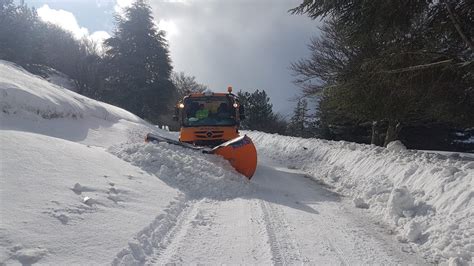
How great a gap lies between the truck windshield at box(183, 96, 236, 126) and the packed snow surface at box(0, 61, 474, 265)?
2987 millimetres

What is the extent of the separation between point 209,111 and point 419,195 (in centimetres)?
758

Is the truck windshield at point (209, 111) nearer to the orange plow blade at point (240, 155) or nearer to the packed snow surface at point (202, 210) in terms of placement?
the orange plow blade at point (240, 155)

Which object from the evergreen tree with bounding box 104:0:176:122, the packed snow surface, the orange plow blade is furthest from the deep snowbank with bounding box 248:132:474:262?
the evergreen tree with bounding box 104:0:176:122

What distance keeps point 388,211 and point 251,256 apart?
3.11 m

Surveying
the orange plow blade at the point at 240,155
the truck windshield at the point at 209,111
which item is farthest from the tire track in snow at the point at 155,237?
the truck windshield at the point at 209,111

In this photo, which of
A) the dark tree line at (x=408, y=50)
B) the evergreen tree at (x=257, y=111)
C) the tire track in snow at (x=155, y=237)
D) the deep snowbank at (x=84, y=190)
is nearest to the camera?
the deep snowbank at (x=84, y=190)

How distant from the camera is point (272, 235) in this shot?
5.41 meters

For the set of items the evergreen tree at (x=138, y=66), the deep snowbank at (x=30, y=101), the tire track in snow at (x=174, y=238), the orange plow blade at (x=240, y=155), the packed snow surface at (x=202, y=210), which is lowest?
the tire track in snow at (x=174, y=238)

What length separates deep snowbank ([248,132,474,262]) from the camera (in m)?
5.12

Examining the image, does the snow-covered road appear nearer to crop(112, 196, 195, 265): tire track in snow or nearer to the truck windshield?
crop(112, 196, 195, 265): tire track in snow

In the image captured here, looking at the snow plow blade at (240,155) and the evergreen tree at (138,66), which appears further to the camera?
the evergreen tree at (138,66)

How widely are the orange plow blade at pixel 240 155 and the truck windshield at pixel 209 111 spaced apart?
2.81m

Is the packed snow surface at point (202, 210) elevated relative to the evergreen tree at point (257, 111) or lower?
lower

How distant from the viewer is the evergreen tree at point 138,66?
4022 centimetres
